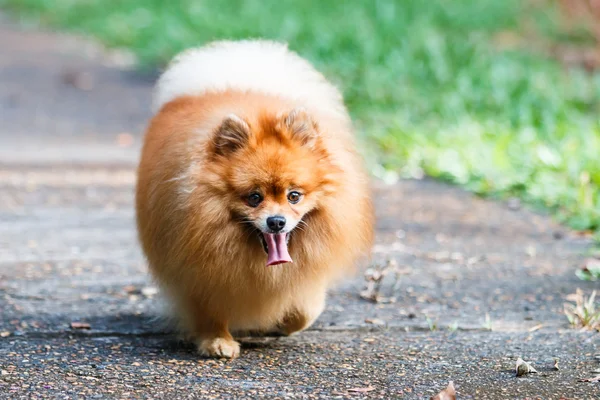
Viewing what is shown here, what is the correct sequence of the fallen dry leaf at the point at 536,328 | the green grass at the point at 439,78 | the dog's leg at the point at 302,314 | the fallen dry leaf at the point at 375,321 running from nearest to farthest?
the dog's leg at the point at 302,314
the fallen dry leaf at the point at 536,328
the fallen dry leaf at the point at 375,321
the green grass at the point at 439,78

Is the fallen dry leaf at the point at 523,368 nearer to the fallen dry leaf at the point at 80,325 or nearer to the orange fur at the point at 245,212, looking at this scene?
the orange fur at the point at 245,212

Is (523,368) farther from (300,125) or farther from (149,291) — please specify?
(149,291)

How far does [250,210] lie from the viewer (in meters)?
3.65

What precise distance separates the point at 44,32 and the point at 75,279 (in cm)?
1323

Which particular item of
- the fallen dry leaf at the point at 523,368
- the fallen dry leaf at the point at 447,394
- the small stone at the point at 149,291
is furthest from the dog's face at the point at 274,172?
the small stone at the point at 149,291

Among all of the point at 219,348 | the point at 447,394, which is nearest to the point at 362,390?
the point at 447,394

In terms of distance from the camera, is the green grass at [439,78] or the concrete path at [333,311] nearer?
the concrete path at [333,311]

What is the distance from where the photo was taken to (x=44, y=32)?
1747 cm

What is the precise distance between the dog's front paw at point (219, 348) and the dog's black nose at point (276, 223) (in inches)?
26.2

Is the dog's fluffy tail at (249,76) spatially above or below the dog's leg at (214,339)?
above

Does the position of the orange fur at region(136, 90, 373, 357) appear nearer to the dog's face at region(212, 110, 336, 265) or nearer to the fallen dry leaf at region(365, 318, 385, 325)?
the dog's face at region(212, 110, 336, 265)

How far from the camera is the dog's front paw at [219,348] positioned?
3.98 meters

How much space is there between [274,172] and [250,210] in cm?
17

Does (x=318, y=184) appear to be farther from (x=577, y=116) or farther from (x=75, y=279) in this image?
(x=577, y=116)
